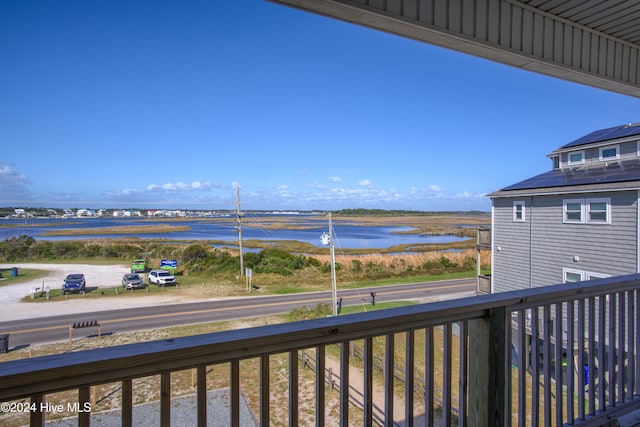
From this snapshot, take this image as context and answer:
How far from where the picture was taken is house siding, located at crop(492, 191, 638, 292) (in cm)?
647

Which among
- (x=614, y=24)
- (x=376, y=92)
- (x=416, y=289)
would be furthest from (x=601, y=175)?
(x=416, y=289)

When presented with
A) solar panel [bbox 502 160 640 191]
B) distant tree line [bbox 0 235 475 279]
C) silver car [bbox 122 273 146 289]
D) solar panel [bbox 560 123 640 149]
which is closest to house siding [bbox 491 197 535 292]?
solar panel [bbox 502 160 640 191]

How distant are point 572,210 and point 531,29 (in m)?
6.94

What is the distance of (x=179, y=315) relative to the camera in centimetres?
1020

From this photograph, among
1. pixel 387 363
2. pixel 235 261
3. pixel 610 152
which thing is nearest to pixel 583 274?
pixel 610 152

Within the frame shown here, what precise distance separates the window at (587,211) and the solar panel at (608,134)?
234 centimetres

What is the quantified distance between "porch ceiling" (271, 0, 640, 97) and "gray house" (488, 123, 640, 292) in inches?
208

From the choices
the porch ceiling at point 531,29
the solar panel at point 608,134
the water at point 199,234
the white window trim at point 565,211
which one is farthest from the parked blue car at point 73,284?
the solar panel at point 608,134

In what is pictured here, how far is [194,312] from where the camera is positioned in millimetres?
10688

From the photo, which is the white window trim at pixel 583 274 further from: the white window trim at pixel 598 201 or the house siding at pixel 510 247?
the white window trim at pixel 598 201

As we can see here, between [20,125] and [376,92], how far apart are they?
30.9ft

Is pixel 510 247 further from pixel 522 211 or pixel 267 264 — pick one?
pixel 267 264

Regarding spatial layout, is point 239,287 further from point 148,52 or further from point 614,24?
point 614,24

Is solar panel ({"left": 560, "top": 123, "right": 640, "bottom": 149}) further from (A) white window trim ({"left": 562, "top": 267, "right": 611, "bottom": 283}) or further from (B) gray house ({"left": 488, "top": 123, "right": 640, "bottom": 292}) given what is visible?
(A) white window trim ({"left": 562, "top": 267, "right": 611, "bottom": 283})
